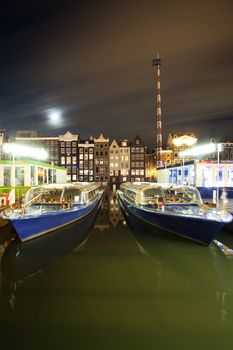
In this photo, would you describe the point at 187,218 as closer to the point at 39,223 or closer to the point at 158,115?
the point at 39,223

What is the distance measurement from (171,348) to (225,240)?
12.3 metres

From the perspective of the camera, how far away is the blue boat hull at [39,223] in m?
14.9

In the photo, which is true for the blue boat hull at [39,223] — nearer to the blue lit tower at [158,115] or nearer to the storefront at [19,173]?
the storefront at [19,173]

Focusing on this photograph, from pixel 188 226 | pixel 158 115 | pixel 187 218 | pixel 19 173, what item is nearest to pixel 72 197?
pixel 19 173

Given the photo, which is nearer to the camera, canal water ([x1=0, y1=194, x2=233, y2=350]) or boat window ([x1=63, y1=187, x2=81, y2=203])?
canal water ([x1=0, y1=194, x2=233, y2=350])

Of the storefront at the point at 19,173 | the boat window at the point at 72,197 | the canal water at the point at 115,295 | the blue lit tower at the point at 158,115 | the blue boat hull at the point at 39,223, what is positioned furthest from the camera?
the blue lit tower at the point at 158,115

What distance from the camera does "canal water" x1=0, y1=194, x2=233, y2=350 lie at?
706cm

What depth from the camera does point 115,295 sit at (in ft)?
30.7

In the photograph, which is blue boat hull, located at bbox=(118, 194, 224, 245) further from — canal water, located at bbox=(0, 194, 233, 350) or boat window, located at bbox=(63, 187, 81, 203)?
boat window, located at bbox=(63, 187, 81, 203)

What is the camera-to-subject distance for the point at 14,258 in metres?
13.4

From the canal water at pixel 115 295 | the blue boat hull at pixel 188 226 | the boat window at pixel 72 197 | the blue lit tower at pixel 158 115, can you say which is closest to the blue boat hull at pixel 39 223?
the canal water at pixel 115 295

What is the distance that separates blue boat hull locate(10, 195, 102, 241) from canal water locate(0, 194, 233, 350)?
72 centimetres

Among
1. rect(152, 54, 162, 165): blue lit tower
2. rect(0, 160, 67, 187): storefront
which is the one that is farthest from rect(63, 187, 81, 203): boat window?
rect(152, 54, 162, 165): blue lit tower

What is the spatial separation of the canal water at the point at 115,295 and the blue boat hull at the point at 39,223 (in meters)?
0.72
